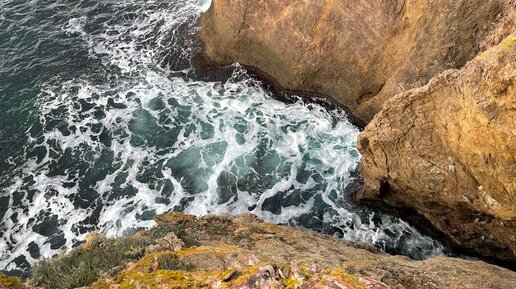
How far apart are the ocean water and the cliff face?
505cm

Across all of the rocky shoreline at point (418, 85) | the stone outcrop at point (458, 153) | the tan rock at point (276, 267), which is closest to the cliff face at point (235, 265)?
the tan rock at point (276, 267)

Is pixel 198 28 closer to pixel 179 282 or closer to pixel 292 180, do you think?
pixel 292 180

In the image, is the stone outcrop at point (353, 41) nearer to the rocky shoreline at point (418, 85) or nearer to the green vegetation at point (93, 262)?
the rocky shoreline at point (418, 85)

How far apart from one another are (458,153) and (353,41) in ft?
28.0

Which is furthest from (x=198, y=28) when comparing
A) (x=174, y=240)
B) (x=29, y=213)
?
(x=174, y=240)

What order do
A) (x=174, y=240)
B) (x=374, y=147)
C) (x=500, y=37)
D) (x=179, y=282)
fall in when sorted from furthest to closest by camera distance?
1. (x=374, y=147)
2. (x=500, y=37)
3. (x=174, y=240)
4. (x=179, y=282)

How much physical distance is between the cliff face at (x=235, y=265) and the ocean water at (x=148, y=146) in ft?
16.6

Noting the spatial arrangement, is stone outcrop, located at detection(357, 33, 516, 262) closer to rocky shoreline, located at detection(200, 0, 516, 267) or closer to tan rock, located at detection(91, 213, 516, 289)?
rocky shoreline, located at detection(200, 0, 516, 267)

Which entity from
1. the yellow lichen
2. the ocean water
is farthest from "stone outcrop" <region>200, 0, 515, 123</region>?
the yellow lichen

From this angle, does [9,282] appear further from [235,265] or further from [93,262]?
[235,265]

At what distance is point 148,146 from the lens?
21.0 meters

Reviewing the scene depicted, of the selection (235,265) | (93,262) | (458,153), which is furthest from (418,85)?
(93,262)

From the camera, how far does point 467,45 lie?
15.5 m

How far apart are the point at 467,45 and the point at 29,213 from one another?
64.7ft
